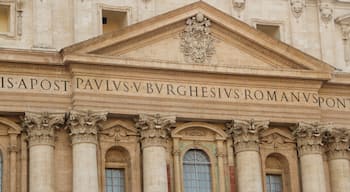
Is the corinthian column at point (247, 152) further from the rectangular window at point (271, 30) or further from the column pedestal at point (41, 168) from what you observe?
the column pedestal at point (41, 168)

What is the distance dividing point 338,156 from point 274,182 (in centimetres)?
261

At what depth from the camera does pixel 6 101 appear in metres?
33.7

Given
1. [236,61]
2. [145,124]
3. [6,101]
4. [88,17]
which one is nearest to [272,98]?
[236,61]

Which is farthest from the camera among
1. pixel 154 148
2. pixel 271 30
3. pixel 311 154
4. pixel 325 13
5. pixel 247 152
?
pixel 325 13

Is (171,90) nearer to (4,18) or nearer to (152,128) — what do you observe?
(152,128)

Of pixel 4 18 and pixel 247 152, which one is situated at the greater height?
pixel 4 18

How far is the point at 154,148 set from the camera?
34.7 meters

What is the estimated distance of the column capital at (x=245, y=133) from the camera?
1410 inches

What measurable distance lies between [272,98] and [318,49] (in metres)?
3.44

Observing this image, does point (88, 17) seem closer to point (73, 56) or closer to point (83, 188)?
point (73, 56)

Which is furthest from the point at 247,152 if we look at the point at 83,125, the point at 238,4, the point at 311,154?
the point at 83,125

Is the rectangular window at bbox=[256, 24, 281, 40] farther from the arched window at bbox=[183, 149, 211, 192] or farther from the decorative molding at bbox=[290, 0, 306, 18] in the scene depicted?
the arched window at bbox=[183, 149, 211, 192]

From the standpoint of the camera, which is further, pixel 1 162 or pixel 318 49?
pixel 318 49

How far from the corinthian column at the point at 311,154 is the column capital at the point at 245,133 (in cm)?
153
